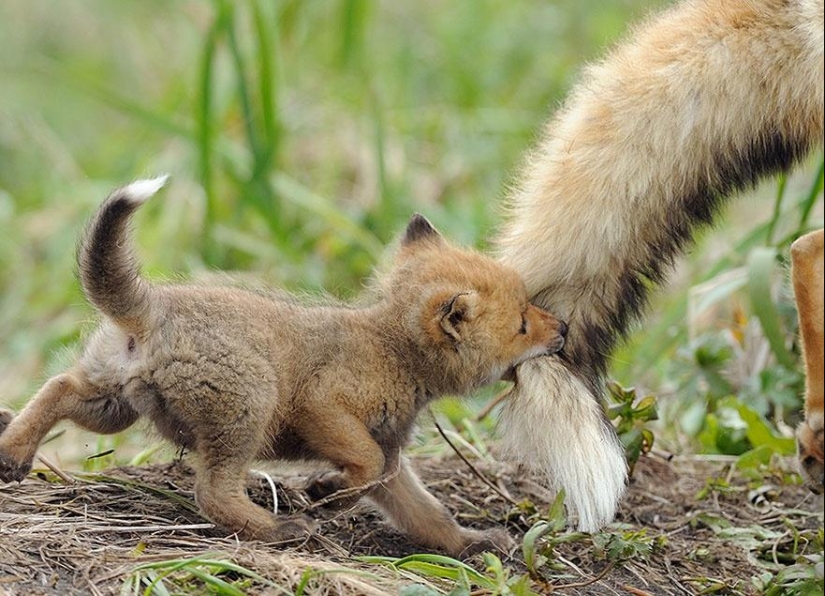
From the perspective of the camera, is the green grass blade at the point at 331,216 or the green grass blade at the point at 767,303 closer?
the green grass blade at the point at 767,303

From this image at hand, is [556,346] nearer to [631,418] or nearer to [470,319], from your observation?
[470,319]

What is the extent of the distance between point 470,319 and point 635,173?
743mm

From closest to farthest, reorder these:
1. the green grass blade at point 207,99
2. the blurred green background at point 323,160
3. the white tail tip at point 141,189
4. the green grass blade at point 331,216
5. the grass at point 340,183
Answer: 1. the white tail tip at point 141,189
2. the grass at point 340,183
3. the blurred green background at point 323,160
4. the green grass blade at point 207,99
5. the green grass blade at point 331,216

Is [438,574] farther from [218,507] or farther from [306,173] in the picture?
[306,173]

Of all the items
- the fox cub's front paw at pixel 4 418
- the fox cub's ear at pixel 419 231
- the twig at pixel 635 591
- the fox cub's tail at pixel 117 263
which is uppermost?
the fox cub's tail at pixel 117 263

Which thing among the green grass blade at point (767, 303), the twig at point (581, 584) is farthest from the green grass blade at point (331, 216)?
the twig at point (581, 584)

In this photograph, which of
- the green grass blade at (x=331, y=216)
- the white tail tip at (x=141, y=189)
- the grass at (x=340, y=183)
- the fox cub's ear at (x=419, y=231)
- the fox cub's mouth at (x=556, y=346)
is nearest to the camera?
the white tail tip at (x=141, y=189)

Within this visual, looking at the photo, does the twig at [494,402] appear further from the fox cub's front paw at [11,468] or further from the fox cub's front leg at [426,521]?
the fox cub's front paw at [11,468]

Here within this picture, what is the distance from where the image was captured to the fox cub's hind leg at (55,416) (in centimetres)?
376

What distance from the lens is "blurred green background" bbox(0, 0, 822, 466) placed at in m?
5.97

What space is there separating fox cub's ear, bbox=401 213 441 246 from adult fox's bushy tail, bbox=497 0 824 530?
42 cm

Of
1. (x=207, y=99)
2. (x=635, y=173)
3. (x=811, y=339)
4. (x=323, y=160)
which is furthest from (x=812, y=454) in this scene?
(x=323, y=160)

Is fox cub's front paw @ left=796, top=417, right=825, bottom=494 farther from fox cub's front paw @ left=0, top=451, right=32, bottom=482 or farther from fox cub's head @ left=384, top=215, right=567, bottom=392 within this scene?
fox cub's front paw @ left=0, top=451, right=32, bottom=482

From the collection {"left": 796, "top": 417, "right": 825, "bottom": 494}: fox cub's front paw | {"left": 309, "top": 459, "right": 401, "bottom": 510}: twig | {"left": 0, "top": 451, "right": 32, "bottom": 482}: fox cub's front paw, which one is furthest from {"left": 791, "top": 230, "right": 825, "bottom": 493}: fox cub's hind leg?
{"left": 0, "top": 451, "right": 32, "bottom": 482}: fox cub's front paw
